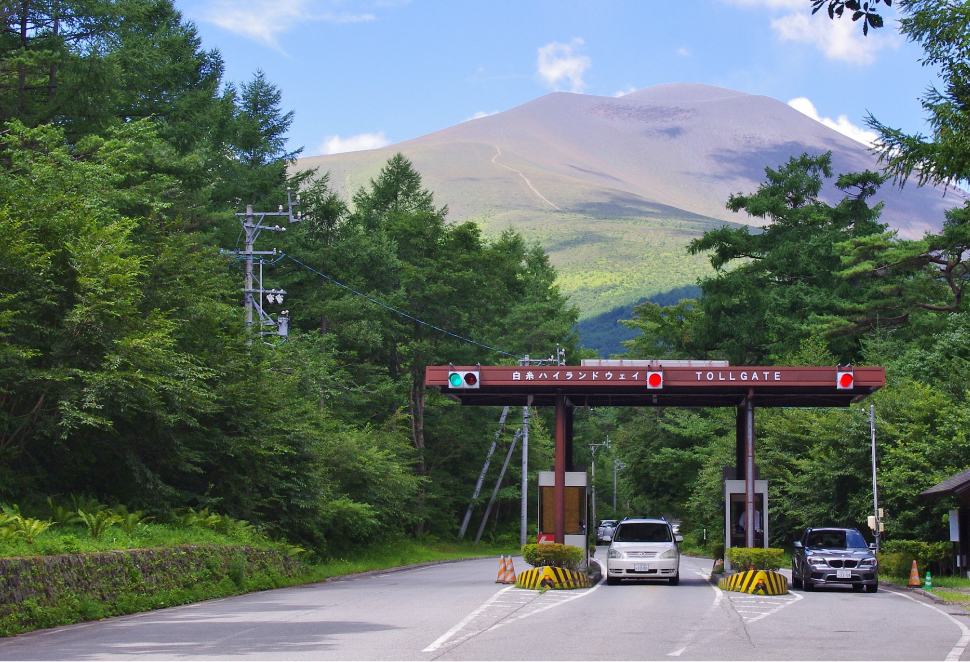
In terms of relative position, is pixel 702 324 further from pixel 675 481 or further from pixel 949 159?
pixel 949 159

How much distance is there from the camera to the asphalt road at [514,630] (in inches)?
432

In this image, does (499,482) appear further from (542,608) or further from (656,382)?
(542,608)

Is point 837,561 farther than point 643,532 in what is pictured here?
No

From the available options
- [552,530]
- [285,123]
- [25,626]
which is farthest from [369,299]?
[25,626]

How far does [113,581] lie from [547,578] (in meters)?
10.5

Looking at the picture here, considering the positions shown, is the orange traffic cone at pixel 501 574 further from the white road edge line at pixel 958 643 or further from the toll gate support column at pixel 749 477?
the white road edge line at pixel 958 643

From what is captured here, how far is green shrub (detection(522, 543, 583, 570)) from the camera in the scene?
24.6 meters

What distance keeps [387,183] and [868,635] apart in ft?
214

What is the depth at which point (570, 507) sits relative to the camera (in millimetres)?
28938

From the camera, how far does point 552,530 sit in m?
29.3

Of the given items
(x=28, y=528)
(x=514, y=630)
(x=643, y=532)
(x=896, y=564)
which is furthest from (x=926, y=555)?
(x=28, y=528)

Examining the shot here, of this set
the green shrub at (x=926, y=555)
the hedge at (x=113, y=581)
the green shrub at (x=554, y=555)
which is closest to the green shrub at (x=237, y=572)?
the hedge at (x=113, y=581)

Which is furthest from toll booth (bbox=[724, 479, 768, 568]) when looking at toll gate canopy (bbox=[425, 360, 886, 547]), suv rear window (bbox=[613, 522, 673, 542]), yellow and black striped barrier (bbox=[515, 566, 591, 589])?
yellow and black striped barrier (bbox=[515, 566, 591, 589])

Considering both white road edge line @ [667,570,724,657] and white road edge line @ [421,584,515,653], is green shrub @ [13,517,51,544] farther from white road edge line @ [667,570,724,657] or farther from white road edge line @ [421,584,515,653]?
white road edge line @ [667,570,724,657]
